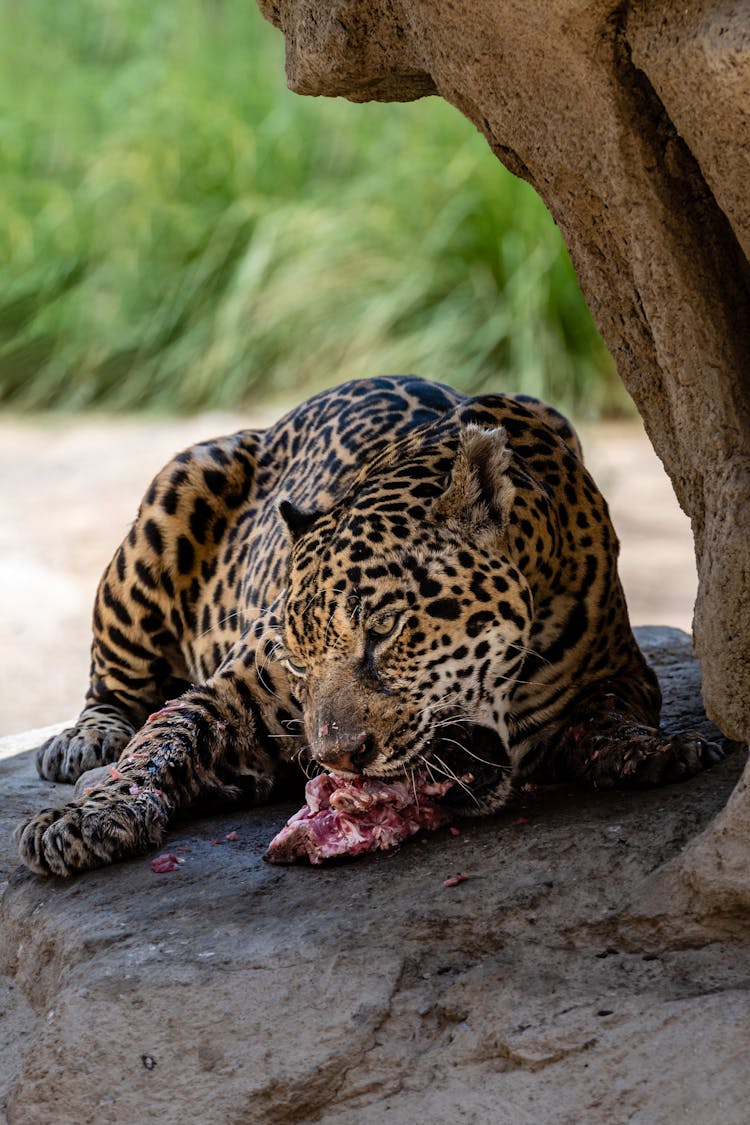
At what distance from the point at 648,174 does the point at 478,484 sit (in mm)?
1110

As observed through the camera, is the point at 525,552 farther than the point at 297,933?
Yes

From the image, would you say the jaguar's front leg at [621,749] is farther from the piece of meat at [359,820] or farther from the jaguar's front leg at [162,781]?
the jaguar's front leg at [162,781]

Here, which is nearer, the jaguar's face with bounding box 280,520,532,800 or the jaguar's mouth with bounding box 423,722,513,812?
the jaguar's face with bounding box 280,520,532,800

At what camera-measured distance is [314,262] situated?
16234 mm

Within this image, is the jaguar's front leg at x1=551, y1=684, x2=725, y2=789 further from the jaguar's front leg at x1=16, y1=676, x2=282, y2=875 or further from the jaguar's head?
the jaguar's front leg at x1=16, y1=676, x2=282, y2=875

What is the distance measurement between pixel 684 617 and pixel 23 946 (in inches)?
311

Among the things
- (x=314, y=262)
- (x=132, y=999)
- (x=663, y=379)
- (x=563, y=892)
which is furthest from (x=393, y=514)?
(x=314, y=262)

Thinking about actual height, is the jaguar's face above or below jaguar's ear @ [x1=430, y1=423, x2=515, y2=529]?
below

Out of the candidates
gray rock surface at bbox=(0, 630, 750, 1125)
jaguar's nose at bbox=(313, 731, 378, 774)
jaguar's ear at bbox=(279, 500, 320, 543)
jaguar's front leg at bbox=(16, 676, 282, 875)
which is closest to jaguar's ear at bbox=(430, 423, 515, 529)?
jaguar's ear at bbox=(279, 500, 320, 543)

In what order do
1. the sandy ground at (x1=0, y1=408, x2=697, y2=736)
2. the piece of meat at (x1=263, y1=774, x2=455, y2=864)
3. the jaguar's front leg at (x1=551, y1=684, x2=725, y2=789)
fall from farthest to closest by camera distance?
the sandy ground at (x1=0, y1=408, x2=697, y2=736) < the jaguar's front leg at (x1=551, y1=684, x2=725, y2=789) < the piece of meat at (x1=263, y1=774, x2=455, y2=864)

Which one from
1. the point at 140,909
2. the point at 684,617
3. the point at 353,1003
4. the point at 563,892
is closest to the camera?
the point at 353,1003

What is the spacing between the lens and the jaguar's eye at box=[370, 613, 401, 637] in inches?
181

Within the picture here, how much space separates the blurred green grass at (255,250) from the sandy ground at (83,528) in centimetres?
80

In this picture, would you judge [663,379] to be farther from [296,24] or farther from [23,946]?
[23,946]
